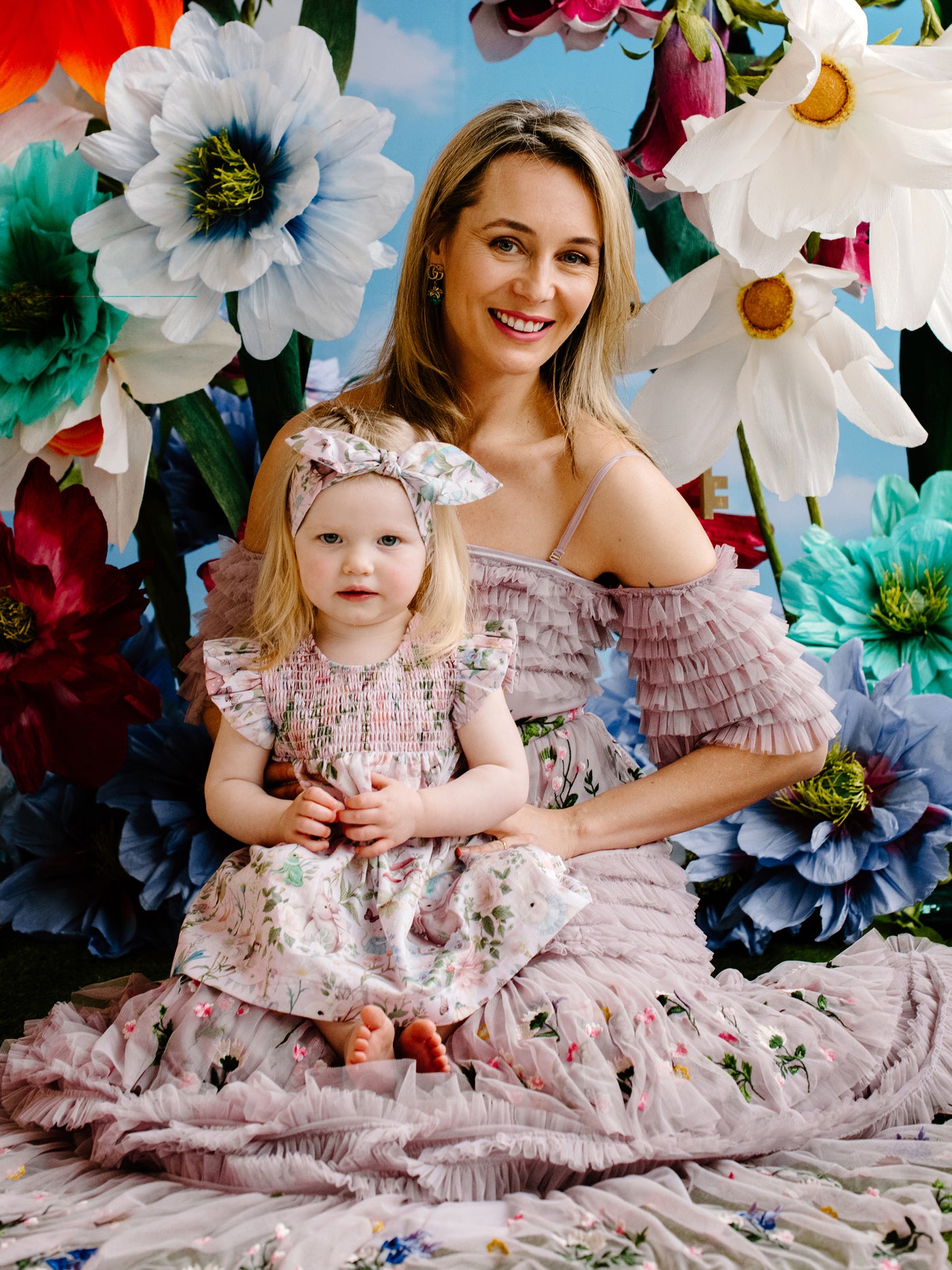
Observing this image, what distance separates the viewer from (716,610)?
1.21m

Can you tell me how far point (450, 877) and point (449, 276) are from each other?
0.64m

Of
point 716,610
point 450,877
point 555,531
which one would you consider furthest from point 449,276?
point 450,877

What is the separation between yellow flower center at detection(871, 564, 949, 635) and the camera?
4.88ft

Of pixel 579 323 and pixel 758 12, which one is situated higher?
pixel 758 12

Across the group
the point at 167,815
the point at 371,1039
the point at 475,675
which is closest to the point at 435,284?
the point at 475,675

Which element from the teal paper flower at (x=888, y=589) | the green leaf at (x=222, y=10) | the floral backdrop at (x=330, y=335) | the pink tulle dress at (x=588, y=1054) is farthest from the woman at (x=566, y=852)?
the green leaf at (x=222, y=10)

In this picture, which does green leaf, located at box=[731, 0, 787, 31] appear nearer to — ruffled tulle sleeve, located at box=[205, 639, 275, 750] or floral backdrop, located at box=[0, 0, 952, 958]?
floral backdrop, located at box=[0, 0, 952, 958]

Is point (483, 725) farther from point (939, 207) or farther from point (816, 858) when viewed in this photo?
point (939, 207)

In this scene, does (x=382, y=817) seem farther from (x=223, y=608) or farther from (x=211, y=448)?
(x=211, y=448)

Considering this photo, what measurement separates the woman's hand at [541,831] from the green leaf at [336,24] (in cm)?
100

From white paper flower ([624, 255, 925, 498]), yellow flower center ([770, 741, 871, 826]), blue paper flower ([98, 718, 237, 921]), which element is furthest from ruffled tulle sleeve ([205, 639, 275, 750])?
yellow flower center ([770, 741, 871, 826])

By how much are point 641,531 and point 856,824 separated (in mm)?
484

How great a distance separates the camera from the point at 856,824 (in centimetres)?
141

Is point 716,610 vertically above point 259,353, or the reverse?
point 259,353
